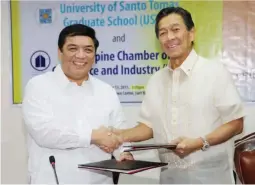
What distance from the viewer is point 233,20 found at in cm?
257

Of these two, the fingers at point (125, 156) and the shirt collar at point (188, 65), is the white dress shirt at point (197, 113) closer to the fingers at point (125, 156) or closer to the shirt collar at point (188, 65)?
the shirt collar at point (188, 65)

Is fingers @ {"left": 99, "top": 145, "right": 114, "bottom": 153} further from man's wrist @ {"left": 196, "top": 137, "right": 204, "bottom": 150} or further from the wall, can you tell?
the wall

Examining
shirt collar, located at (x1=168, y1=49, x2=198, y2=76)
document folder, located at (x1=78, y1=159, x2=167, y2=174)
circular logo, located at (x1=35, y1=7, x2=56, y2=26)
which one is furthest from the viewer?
circular logo, located at (x1=35, y1=7, x2=56, y2=26)

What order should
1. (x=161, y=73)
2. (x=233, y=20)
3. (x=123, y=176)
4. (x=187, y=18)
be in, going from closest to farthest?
(x=187, y=18) → (x=161, y=73) → (x=233, y=20) → (x=123, y=176)

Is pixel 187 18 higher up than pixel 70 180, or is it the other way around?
pixel 187 18

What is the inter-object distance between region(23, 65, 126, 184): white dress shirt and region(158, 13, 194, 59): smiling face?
1.58 feet

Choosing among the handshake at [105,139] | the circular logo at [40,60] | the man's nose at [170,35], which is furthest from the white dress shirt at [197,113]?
the circular logo at [40,60]

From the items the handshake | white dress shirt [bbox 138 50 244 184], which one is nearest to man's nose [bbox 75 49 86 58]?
the handshake

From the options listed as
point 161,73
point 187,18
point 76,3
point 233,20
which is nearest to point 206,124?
point 161,73

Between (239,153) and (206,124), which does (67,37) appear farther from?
(239,153)

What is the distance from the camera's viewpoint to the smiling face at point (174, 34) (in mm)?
2039

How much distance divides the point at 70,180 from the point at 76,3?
1264 millimetres

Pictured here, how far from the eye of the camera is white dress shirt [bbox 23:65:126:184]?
6.56 ft

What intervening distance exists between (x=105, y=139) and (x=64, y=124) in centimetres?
24
